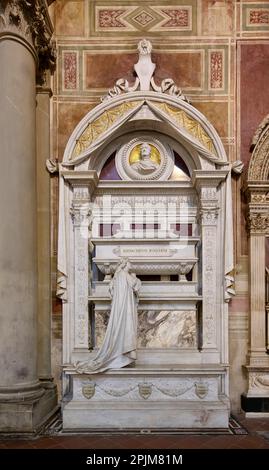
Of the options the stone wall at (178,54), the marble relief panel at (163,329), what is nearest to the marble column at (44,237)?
the stone wall at (178,54)

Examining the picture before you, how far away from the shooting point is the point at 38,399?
20.9ft

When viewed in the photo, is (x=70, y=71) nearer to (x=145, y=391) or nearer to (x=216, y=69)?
(x=216, y=69)

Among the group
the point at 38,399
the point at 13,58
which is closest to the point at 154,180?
the point at 13,58

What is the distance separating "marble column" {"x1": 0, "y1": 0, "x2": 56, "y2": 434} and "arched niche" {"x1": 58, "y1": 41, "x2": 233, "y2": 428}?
0.85m

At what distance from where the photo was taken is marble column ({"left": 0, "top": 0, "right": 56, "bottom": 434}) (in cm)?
623

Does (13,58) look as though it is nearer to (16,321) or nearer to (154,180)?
(154,180)

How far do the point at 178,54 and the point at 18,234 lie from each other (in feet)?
12.9

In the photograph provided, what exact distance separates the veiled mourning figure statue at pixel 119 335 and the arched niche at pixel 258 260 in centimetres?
197

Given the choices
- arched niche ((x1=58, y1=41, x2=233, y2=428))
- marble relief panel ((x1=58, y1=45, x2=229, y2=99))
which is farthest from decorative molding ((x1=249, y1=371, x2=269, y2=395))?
marble relief panel ((x1=58, y1=45, x2=229, y2=99))

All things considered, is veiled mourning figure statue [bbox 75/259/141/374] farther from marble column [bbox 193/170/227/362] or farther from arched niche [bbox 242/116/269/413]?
arched niche [bbox 242/116/269/413]

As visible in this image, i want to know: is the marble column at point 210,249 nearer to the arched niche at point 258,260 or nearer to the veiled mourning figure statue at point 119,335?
the arched niche at point 258,260

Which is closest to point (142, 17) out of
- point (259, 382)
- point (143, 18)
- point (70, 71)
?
point (143, 18)

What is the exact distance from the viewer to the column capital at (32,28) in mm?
6422

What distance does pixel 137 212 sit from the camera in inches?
305
